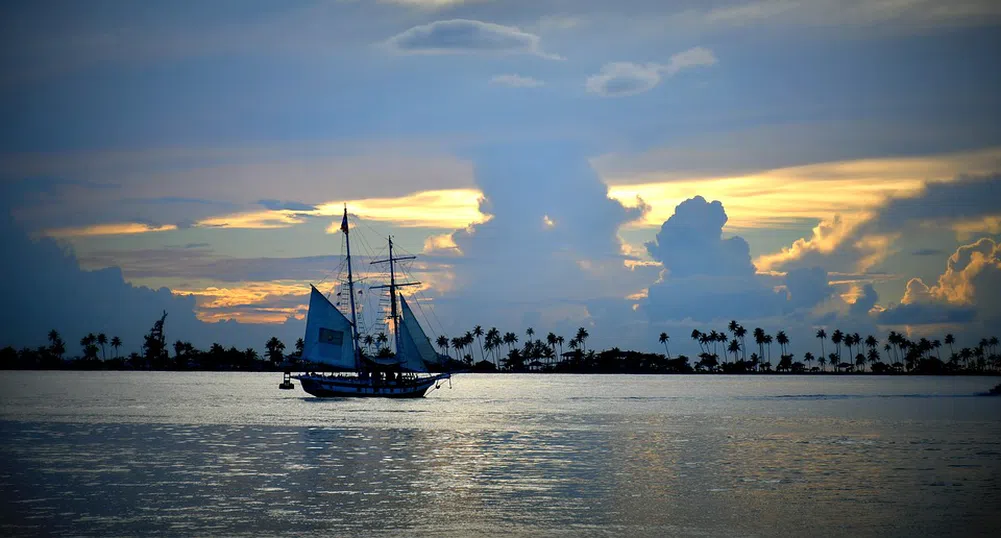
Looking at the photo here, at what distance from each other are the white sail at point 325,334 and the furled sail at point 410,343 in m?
6.49

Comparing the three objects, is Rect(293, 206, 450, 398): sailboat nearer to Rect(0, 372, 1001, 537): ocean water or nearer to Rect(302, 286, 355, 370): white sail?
Rect(302, 286, 355, 370): white sail

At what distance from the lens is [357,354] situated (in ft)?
372

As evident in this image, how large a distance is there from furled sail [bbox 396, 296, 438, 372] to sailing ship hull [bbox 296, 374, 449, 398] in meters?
4.72

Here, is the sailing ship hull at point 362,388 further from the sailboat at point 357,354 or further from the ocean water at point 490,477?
the ocean water at point 490,477

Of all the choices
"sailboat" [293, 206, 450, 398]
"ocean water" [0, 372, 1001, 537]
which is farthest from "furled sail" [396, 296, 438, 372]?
"ocean water" [0, 372, 1001, 537]

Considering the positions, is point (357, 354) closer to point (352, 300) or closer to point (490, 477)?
point (352, 300)

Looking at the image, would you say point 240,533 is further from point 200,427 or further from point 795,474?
point 200,427

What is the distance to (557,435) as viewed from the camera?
219 ft

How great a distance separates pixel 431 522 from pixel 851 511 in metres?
15.0

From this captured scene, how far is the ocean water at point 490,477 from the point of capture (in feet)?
104

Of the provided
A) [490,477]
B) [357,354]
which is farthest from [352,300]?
[490,477]

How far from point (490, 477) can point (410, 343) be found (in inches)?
2793

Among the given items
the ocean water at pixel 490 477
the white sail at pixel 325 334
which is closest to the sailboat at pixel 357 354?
the white sail at pixel 325 334

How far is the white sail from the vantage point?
4205 inches
